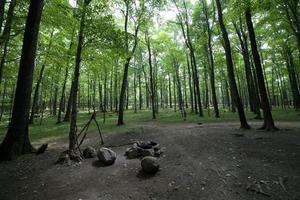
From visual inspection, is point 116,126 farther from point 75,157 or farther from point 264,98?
point 264,98

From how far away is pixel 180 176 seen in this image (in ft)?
16.1

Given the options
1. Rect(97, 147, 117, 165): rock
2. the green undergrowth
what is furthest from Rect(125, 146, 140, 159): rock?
the green undergrowth

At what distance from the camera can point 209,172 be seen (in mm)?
4918

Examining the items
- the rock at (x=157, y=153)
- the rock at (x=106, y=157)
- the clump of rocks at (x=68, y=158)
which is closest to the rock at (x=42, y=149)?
the clump of rocks at (x=68, y=158)

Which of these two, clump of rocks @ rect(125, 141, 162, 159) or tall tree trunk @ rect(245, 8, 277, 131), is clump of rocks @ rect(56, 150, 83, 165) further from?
tall tree trunk @ rect(245, 8, 277, 131)

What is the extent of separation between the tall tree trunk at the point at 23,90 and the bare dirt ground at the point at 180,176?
24.8 inches

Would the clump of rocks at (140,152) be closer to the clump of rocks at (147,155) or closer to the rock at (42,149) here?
the clump of rocks at (147,155)

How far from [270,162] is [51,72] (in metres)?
19.3

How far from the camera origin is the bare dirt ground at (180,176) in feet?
13.2

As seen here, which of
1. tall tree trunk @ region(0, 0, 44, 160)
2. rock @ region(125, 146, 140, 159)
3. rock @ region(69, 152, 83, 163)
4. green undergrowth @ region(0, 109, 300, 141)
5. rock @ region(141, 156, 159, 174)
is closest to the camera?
rock @ region(141, 156, 159, 174)

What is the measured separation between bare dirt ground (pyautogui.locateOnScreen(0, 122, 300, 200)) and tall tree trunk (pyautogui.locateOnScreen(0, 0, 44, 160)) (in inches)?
24.8

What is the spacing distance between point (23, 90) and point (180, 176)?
630cm

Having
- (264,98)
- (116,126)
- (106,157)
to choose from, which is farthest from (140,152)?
(116,126)

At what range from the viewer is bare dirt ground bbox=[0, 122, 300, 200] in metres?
4.03
